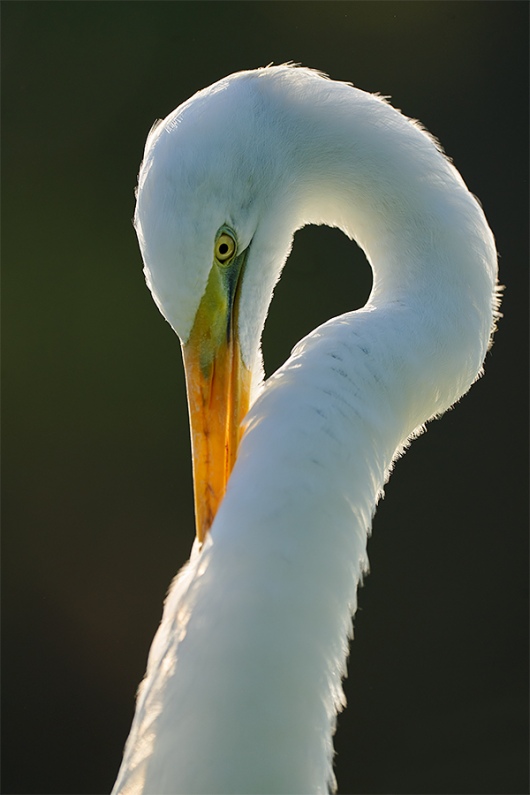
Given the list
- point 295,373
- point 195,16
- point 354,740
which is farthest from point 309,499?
point 195,16

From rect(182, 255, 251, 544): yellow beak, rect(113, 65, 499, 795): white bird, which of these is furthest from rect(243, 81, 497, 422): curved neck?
rect(182, 255, 251, 544): yellow beak

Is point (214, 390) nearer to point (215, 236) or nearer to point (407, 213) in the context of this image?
point (215, 236)

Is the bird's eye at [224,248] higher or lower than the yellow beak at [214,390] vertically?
higher

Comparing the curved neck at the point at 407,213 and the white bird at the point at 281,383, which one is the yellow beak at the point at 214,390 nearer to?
the white bird at the point at 281,383

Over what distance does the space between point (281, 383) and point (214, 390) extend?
0.33ft

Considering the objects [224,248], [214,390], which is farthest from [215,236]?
[214,390]

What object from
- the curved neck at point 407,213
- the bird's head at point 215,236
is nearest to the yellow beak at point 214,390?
the bird's head at point 215,236

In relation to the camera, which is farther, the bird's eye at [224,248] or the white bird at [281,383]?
the bird's eye at [224,248]

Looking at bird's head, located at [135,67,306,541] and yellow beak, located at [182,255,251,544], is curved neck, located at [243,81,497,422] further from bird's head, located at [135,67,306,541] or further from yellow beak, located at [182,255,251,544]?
yellow beak, located at [182,255,251,544]

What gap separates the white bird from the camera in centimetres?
79

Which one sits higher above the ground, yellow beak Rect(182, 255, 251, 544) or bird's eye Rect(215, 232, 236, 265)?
bird's eye Rect(215, 232, 236, 265)

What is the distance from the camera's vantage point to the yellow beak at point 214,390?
36.4 inches

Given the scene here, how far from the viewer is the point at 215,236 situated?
0.90 meters

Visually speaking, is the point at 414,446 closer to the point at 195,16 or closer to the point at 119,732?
the point at 119,732
